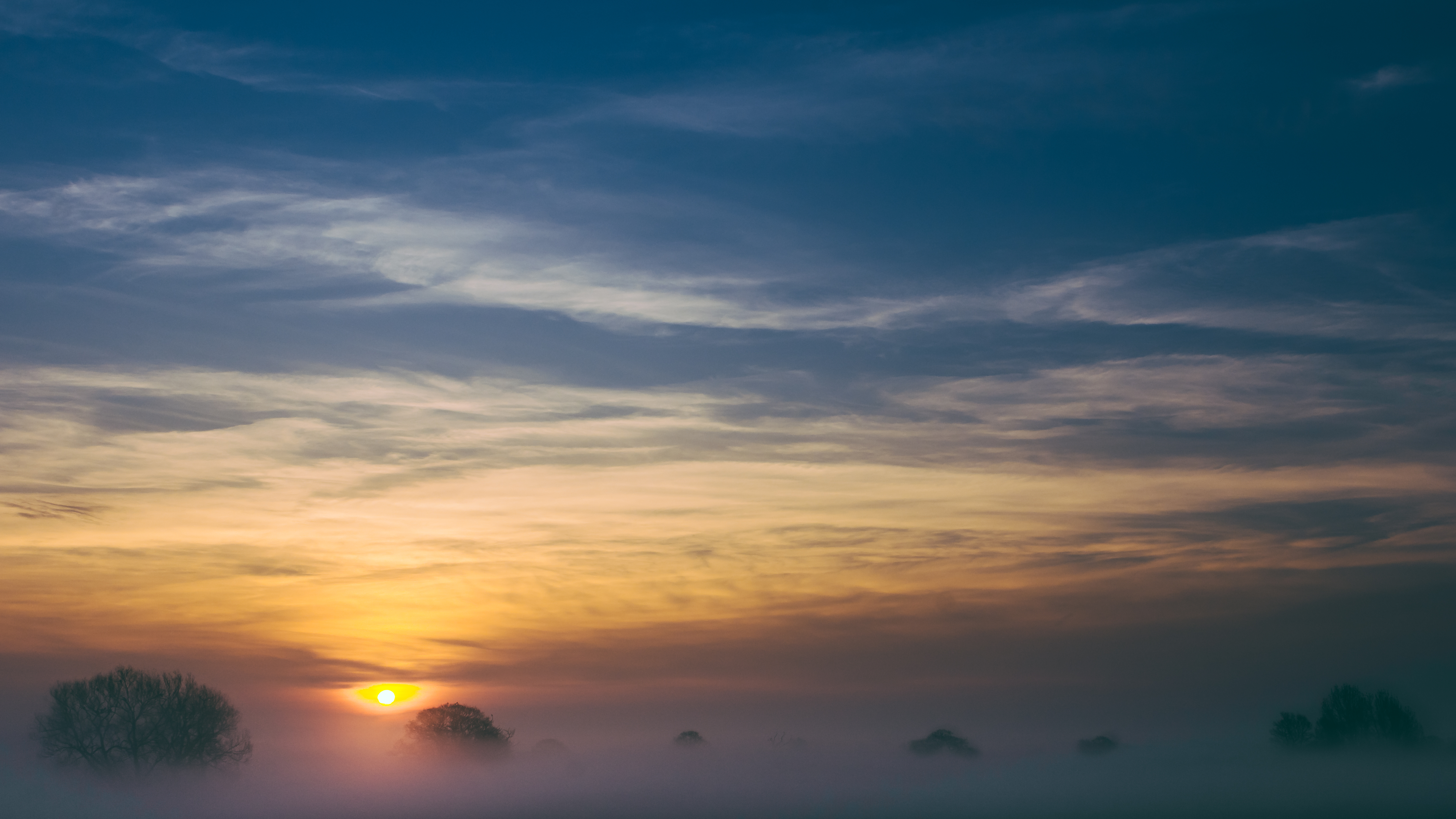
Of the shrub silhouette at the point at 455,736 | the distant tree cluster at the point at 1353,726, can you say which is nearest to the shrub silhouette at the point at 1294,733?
the distant tree cluster at the point at 1353,726

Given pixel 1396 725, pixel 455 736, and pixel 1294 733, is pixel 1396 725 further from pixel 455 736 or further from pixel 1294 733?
pixel 455 736

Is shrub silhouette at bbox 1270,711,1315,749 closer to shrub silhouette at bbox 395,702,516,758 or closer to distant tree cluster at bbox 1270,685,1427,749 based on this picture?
distant tree cluster at bbox 1270,685,1427,749

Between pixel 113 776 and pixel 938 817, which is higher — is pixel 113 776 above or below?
above

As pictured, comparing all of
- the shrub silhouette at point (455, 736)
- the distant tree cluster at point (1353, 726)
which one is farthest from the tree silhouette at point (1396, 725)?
the shrub silhouette at point (455, 736)

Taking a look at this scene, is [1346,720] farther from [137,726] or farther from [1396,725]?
[137,726]

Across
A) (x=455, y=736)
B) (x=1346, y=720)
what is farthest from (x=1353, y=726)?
(x=455, y=736)

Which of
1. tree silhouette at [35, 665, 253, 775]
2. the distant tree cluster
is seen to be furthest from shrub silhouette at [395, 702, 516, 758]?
the distant tree cluster

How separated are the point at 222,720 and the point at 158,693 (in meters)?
6.86

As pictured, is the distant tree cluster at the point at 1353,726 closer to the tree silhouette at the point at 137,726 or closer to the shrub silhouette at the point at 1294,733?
the shrub silhouette at the point at 1294,733

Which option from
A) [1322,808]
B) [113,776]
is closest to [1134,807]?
[1322,808]

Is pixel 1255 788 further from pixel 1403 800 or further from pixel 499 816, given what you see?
pixel 499 816

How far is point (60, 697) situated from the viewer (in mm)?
115688

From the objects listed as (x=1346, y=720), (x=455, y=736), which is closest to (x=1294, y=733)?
(x=1346, y=720)

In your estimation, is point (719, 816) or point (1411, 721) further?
point (1411, 721)
